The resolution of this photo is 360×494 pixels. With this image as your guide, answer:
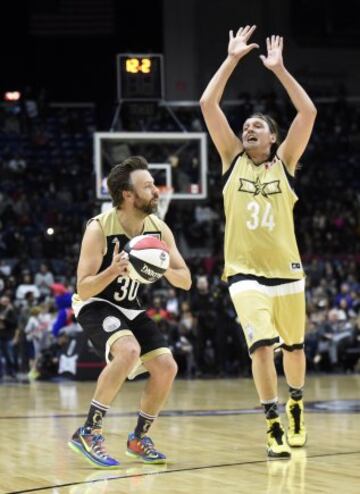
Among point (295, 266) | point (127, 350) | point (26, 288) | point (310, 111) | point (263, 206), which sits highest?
point (310, 111)

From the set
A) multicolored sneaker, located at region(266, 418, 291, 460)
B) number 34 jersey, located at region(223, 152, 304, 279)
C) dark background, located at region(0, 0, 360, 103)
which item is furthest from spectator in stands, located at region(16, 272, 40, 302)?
multicolored sneaker, located at region(266, 418, 291, 460)

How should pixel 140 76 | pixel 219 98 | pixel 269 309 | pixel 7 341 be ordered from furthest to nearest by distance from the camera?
pixel 140 76 → pixel 7 341 → pixel 219 98 → pixel 269 309

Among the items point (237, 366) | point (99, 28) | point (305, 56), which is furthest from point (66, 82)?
point (237, 366)

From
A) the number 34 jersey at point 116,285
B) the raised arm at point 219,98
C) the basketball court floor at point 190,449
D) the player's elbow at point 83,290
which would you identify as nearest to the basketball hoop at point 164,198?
the basketball court floor at point 190,449

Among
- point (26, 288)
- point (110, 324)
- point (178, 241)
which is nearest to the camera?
point (110, 324)

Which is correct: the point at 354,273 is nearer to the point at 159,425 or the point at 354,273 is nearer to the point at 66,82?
the point at 66,82

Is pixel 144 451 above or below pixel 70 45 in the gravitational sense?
below

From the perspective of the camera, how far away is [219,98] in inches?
268

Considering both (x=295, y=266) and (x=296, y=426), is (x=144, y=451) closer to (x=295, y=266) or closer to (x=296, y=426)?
(x=296, y=426)

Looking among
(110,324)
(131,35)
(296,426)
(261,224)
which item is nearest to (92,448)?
(110,324)

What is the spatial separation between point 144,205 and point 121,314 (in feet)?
2.23

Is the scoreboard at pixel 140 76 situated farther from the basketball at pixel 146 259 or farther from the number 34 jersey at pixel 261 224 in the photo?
the basketball at pixel 146 259

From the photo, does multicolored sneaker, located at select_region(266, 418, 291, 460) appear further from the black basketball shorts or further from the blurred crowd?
the blurred crowd

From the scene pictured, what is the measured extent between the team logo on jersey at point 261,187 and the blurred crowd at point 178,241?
9.91 metres
